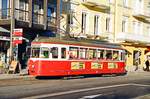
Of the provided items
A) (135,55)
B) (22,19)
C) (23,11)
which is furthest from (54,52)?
(135,55)

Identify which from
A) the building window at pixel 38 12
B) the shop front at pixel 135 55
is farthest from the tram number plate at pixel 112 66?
the shop front at pixel 135 55

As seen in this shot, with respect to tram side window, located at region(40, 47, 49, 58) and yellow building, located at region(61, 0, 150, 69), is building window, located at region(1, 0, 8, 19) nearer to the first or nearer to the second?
yellow building, located at region(61, 0, 150, 69)

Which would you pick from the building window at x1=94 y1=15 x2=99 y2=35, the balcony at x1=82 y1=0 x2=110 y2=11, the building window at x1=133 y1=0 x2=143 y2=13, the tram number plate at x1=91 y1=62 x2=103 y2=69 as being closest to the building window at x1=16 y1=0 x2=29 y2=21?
the tram number plate at x1=91 y1=62 x2=103 y2=69

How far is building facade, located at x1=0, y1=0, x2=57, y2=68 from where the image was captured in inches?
1484

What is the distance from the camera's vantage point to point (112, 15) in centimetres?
5366

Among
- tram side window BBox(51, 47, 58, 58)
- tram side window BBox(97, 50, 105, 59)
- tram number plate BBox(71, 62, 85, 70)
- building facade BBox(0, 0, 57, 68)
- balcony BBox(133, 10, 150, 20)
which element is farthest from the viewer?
balcony BBox(133, 10, 150, 20)

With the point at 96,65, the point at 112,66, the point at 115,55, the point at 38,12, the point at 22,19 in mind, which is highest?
the point at 38,12

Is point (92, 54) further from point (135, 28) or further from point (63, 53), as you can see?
point (135, 28)

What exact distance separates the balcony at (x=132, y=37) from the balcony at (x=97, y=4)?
12.7 feet

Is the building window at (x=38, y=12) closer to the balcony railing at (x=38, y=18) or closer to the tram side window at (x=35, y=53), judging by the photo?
the balcony railing at (x=38, y=18)

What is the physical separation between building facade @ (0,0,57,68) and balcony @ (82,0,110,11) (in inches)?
211

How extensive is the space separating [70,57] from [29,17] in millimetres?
7586

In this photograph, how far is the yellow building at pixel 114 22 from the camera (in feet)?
152

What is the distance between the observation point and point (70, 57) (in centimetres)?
3272
